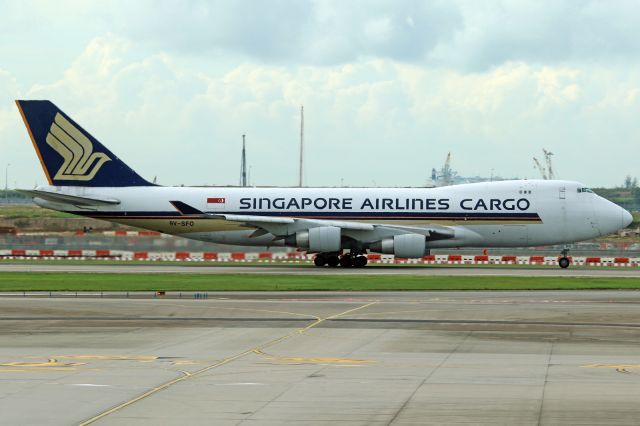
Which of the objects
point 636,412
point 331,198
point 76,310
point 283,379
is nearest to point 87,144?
point 331,198

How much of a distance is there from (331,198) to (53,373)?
44203 mm

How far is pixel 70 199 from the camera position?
201 ft

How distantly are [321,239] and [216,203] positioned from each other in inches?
291

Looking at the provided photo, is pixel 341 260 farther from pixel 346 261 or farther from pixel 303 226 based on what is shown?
pixel 303 226

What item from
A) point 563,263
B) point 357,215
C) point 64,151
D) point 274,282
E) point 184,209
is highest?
point 64,151

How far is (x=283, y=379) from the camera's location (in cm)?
1822

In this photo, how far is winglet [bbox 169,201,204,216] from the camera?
60.5m

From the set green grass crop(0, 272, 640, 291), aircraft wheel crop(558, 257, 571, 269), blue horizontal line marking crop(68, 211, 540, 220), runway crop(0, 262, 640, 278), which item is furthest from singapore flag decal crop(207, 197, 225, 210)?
aircraft wheel crop(558, 257, 571, 269)

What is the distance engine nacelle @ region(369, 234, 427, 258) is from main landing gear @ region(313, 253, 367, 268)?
7.45 ft

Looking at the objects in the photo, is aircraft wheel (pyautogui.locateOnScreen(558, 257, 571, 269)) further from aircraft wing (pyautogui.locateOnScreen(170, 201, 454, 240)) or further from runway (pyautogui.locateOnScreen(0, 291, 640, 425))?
runway (pyautogui.locateOnScreen(0, 291, 640, 425))

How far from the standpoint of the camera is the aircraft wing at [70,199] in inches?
2381

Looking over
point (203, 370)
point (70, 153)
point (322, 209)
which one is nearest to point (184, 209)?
point (70, 153)

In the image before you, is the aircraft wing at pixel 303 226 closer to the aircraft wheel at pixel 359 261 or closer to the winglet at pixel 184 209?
the winglet at pixel 184 209

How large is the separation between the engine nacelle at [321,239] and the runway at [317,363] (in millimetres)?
24325
